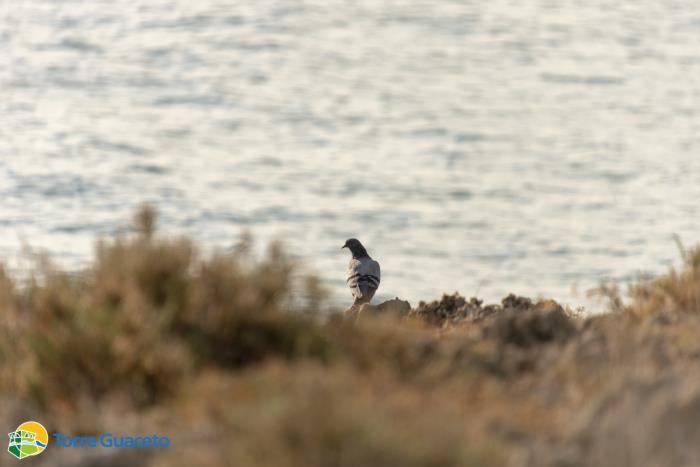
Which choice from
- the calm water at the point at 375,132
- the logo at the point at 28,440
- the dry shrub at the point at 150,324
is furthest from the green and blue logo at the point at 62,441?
the calm water at the point at 375,132

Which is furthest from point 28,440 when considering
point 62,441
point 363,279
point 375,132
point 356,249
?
point 375,132

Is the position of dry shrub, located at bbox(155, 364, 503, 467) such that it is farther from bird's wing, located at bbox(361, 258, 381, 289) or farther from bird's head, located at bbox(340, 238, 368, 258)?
bird's head, located at bbox(340, 238, 368, 258)

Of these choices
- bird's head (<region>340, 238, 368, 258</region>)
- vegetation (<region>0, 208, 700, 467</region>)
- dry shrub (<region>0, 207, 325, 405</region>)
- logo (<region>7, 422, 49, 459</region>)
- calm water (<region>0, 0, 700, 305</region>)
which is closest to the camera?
vegetation (<region>0, 208, 700, 467</region>)

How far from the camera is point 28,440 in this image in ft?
20.4

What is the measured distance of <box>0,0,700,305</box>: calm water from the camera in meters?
26.4

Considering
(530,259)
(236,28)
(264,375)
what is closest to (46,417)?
(264,375)

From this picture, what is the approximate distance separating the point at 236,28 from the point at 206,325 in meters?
42.5

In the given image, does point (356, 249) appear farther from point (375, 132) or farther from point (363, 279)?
point (375, 132)

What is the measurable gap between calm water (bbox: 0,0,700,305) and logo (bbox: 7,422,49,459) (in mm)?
9623

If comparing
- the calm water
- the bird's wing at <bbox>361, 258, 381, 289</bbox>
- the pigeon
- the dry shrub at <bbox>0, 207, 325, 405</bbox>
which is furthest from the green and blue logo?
the calm water

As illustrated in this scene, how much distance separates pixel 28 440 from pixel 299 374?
1.45 m

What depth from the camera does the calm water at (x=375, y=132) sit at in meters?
26.4

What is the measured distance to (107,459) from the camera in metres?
5.72

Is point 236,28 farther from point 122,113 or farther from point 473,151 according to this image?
point 473,151
